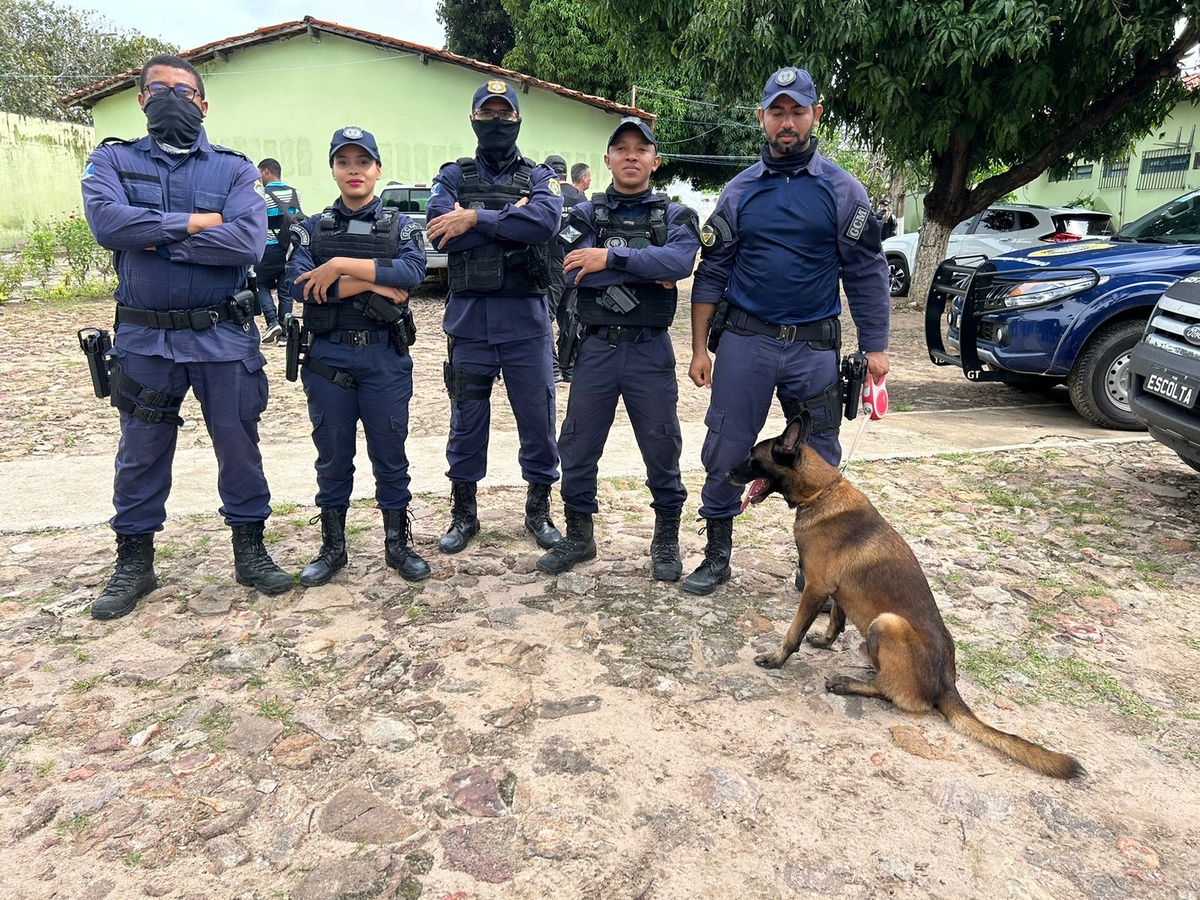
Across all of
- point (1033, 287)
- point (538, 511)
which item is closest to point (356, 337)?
point (538, 511)

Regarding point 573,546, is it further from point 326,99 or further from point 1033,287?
point 326,99

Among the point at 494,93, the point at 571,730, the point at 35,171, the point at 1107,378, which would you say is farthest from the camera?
the point at 35,171

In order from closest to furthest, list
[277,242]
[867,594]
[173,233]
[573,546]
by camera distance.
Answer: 1. [867,594]
2. [173,233]
3. [573,546]
4. [277,242]

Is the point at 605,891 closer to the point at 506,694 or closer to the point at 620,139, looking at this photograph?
the point at 506,694

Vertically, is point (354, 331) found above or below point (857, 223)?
below

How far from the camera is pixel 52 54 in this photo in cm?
3159

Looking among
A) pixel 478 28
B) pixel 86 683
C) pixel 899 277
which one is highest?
pixel 478 28

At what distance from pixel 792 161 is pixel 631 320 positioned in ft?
2.93

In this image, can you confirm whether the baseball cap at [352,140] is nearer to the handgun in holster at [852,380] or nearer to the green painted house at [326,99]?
the handgun in holster at [852,380]

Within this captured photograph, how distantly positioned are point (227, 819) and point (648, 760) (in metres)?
1.16

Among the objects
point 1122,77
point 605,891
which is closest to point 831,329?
point 605,891

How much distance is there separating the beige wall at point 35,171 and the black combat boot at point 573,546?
20372 millimetres

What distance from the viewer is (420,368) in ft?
26.2

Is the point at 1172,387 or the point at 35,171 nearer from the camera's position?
the point at 1172,387
